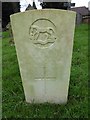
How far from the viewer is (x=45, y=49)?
521 cm

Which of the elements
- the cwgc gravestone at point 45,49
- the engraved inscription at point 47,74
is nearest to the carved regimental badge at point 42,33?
the cwgc gravestone at point 45,49

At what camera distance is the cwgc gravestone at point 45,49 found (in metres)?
5.07

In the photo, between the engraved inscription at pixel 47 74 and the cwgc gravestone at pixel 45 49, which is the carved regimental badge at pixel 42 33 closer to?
the cwgc gravestone at pixel 45 49

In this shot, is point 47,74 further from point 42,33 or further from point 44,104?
point 42,33

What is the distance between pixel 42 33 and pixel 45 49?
27 cm

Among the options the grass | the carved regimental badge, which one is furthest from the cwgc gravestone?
the grass

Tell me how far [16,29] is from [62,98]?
1.44 metres

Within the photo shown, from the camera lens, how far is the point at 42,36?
5207 mm

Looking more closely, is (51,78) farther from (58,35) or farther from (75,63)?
(75,63)

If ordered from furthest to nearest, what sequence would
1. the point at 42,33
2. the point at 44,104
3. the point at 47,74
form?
the point at 44,104 → the point at 47,74 → the point at 42,33

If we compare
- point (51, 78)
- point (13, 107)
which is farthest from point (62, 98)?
point (13, 107)

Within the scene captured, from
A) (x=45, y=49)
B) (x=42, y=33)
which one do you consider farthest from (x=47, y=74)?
(x=42, y=33)

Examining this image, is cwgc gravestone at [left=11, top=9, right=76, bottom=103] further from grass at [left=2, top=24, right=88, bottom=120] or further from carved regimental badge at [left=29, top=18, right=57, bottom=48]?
grass at [left=2, top=24, right=88, bottom=120]

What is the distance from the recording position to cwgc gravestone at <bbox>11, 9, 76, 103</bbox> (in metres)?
5.07
